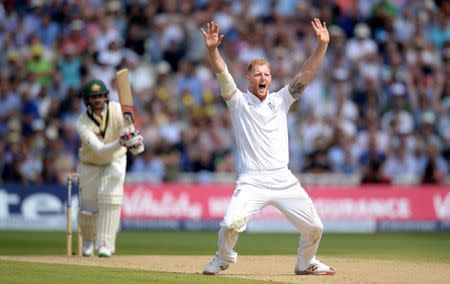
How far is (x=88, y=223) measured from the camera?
45.0ft

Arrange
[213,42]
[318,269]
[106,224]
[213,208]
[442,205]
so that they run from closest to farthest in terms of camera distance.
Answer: [213,42] < [318,269] < [106,224] < [213,208] < [442,205]

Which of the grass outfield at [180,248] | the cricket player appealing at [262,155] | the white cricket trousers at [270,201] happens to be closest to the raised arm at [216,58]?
the cricket player appealing at [262,155]

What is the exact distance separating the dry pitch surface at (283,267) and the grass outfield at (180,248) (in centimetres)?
59

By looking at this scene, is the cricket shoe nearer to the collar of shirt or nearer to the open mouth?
the collar of shirt

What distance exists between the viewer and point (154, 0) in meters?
24.5

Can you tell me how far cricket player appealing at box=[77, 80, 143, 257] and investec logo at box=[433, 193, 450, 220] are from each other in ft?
32.3

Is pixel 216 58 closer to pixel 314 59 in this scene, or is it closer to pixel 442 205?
pixel 314 59

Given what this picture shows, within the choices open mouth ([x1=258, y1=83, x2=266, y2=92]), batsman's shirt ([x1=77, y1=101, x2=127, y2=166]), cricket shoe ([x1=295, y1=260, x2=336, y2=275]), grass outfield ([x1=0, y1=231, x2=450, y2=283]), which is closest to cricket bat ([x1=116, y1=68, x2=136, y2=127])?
batsman's shirt ([x1=77, y1=101, x2=127, y2=166])

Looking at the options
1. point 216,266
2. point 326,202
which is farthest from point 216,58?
point 326,202

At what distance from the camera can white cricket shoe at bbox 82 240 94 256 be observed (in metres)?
13.8

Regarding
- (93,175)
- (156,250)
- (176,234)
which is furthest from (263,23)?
(93,175)

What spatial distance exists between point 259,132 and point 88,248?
398cm

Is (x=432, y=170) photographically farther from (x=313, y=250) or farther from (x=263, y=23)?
(x=313, y=250)

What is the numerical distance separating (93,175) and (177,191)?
7601 millimetres
